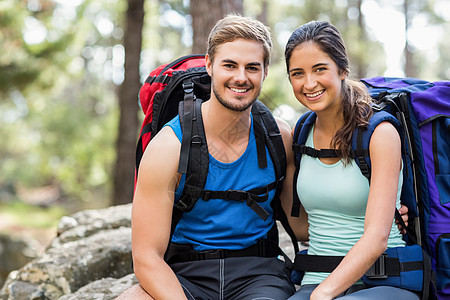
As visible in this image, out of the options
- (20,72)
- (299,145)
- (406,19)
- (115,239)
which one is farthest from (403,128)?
(406,19)

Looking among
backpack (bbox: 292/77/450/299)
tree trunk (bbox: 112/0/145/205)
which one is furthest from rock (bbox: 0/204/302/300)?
tree trunk (bbox: 112/0/145/205)

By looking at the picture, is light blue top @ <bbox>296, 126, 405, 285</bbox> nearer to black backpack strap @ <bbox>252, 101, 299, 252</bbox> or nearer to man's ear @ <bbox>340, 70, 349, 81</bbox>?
black backpack strap @ <bbox>252, 101, 299, 252</bbox>

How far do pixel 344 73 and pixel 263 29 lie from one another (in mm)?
570

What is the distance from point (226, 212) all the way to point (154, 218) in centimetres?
44

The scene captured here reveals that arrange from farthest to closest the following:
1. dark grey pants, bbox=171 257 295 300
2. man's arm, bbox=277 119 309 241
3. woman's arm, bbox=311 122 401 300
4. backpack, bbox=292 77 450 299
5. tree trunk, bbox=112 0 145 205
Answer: tree trunk, bbox=112 0 145 205 < man's arm, bbox=277 119 309 241 < dark grey pants, bbox=171 257 295 300 < backpack, bbox=292 77 450 299 < woman's arm, bbox=311 122 401 300

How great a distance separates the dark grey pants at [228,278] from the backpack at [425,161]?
776 mm

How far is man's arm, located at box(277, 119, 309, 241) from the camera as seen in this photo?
9.35ft

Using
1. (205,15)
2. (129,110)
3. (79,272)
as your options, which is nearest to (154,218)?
(79,272)

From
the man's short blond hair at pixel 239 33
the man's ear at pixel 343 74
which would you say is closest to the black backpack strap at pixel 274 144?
the man's short blond hair at pixel 239 33

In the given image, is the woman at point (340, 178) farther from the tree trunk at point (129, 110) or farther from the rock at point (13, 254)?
the rock at point (13, 254)

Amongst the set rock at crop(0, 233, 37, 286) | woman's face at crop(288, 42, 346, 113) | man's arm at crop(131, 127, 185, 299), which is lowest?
rock at crop(0, 233, 37, 286)

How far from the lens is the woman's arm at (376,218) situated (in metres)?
2.19

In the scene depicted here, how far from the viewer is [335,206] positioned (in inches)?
95.4

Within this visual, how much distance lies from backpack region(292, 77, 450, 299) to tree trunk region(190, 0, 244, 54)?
303cm
